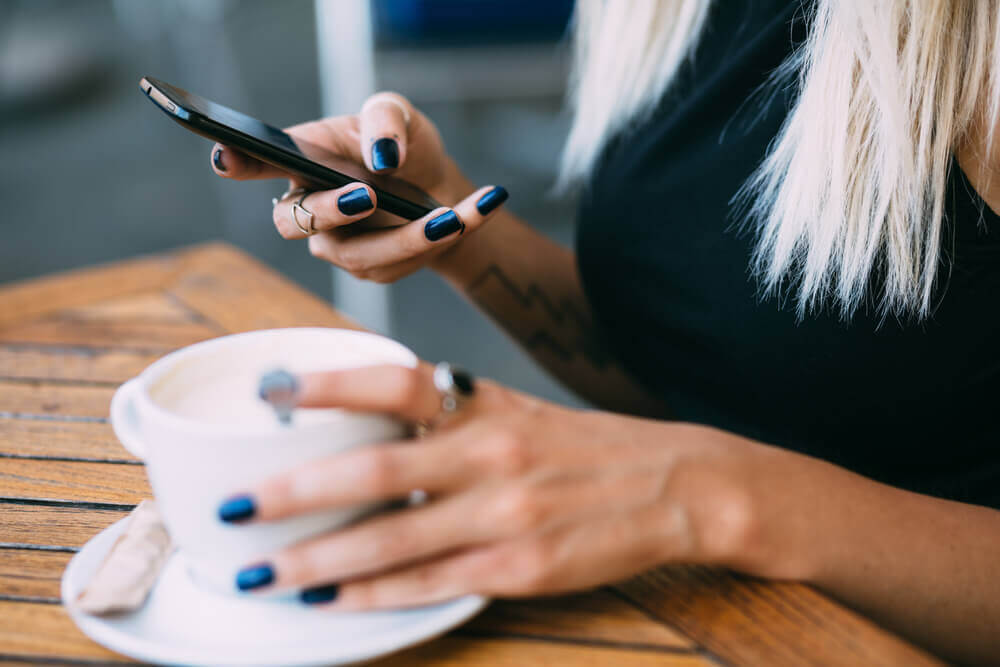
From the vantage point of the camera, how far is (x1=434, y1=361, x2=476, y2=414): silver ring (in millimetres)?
358

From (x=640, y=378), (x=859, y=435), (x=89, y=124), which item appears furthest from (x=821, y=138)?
(x=89, y=124)

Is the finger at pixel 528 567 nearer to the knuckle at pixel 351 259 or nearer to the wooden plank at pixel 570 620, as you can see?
the wooden plank at pixel 570 620

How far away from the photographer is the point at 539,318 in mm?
886

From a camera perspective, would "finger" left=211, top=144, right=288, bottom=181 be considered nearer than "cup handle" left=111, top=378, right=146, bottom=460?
No

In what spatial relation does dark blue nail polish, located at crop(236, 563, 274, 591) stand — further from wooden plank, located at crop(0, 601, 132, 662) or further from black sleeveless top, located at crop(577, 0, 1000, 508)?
black sleeveless top, located at crop(577, 0, 1000, 508)

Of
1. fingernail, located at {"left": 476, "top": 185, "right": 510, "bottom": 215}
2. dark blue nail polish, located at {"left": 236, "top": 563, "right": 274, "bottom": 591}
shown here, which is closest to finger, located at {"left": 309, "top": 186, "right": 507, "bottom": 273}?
fingernail, located at {"left": 476, "top": 185, "right": 510, "bottom": 215}

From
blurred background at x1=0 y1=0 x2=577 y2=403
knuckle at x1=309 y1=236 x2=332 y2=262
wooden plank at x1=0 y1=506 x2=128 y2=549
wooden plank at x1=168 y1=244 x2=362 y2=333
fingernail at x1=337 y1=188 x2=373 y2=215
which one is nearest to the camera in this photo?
wooden plank at x1=0 y1=506 x2=128 y2=549

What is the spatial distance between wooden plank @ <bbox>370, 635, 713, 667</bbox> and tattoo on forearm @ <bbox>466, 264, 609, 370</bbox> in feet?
1.65

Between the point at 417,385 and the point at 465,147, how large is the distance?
3.11 metres

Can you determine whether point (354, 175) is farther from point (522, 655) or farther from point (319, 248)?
point (522, 655)

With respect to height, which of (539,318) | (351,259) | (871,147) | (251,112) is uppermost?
(871,147)

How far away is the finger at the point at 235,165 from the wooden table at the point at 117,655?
0.61 feet

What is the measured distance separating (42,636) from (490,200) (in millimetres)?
392

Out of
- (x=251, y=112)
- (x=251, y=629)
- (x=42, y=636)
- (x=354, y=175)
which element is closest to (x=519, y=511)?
(x=251, y=629)
